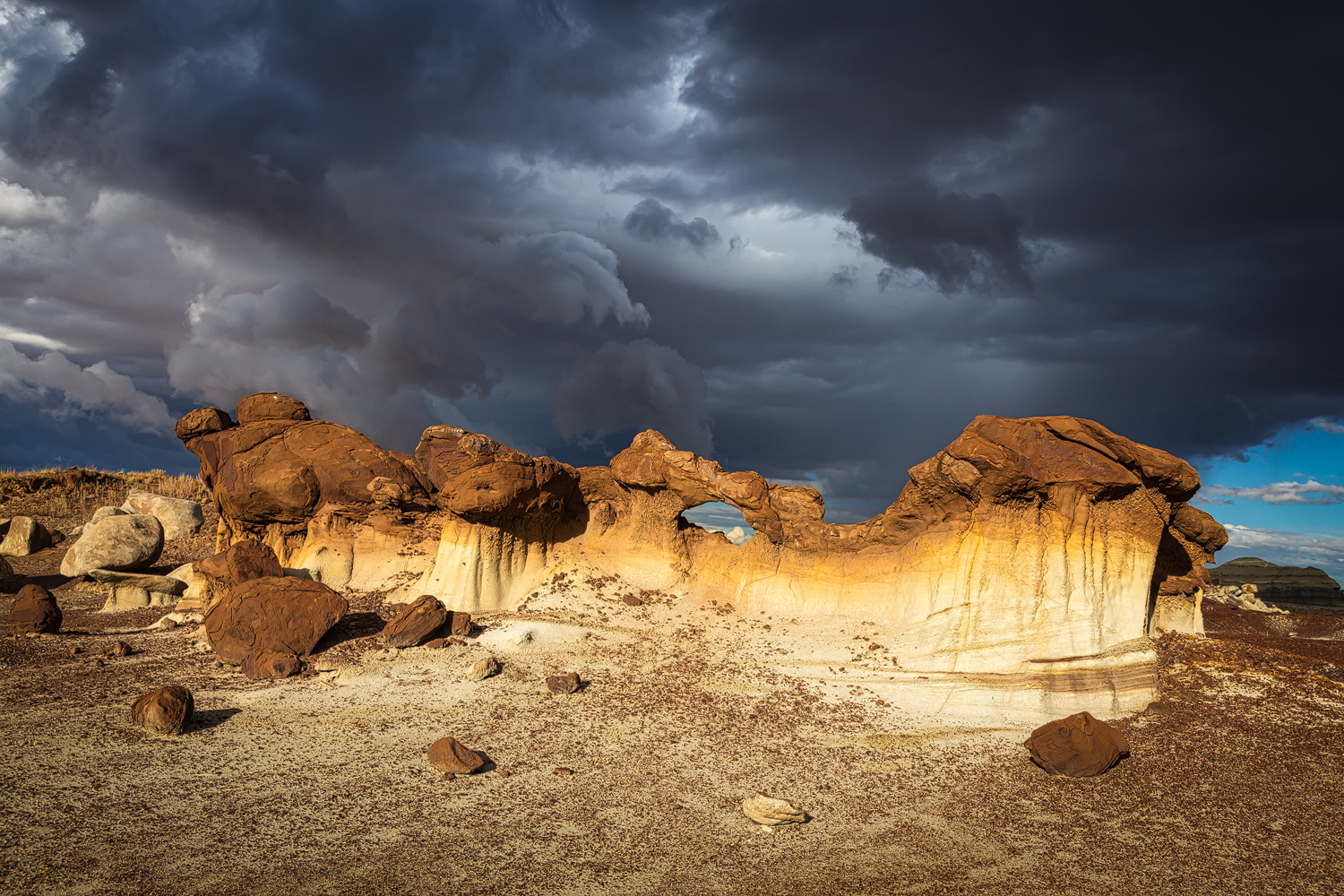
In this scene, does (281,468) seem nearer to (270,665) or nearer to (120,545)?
(120,545)

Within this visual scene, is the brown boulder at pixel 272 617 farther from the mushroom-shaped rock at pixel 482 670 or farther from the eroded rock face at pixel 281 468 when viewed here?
the eroded rock face at pixel 281 468

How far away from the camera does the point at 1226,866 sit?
19.0ft

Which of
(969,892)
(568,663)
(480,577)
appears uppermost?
(480,577)

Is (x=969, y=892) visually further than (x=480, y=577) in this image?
No

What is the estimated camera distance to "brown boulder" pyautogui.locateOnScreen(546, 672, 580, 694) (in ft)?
29.4

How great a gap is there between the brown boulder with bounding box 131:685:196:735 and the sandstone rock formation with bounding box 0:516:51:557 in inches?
669

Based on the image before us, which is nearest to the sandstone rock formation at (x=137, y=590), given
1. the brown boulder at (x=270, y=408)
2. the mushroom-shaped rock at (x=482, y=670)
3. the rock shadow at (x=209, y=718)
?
the brown boulder at (x=270, y=408)

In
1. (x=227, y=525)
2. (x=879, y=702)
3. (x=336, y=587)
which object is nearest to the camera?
(x=879, y=702)

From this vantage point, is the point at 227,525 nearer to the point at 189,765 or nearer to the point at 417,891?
the point at 189,765

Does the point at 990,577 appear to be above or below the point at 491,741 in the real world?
above

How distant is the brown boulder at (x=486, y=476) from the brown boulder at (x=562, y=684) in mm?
3579

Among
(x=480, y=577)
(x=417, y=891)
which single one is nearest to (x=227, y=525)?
(x=480, y=577)

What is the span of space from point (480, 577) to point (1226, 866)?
9.95 metres

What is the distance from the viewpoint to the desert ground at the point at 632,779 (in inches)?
210
